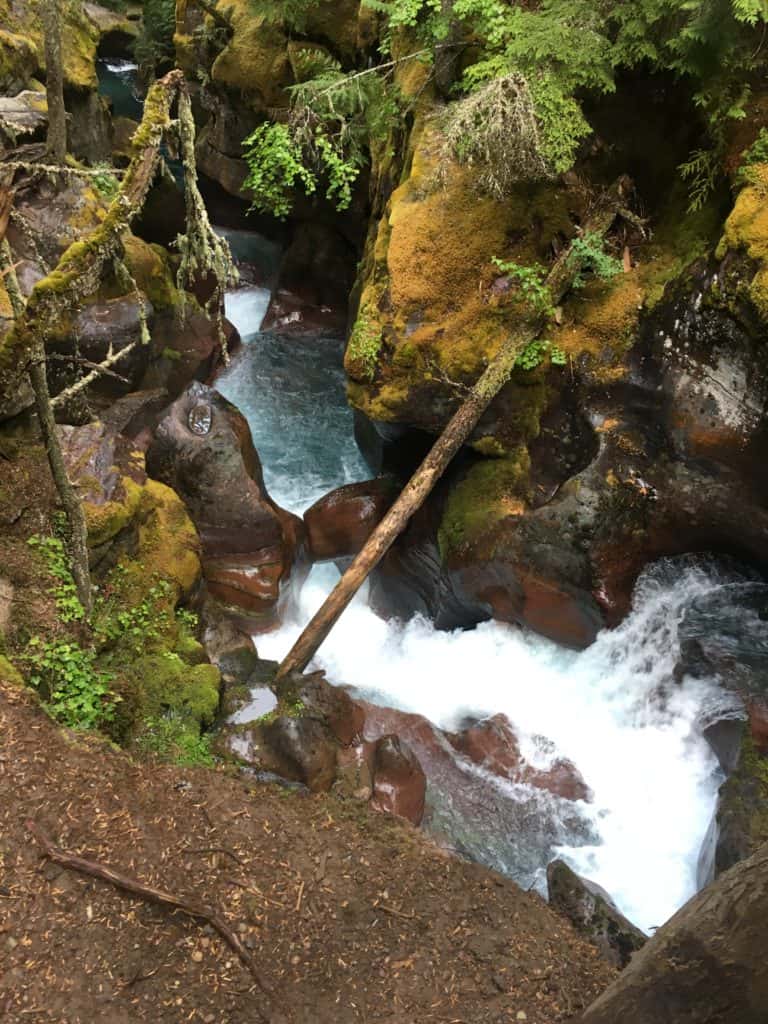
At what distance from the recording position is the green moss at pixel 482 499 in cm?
956

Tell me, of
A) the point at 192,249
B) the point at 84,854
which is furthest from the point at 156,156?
the point at 84,854

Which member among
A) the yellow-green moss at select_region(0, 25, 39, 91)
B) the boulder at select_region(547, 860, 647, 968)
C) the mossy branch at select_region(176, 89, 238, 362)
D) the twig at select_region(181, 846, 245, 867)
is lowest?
the boulder at select_region(547, 860, 647, 968)

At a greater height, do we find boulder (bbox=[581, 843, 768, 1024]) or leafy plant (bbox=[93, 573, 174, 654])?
boulder (bbox=[581, 843, 768, 1024])

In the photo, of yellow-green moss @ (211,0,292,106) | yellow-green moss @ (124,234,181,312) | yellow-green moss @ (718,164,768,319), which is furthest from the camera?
yellow-green moss @ (211,0,292,106)

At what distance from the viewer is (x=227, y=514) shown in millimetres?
10406

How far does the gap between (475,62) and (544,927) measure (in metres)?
9.80

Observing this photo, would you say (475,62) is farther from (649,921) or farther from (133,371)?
(649,921)

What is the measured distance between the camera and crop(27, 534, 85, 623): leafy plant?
21.4 feet

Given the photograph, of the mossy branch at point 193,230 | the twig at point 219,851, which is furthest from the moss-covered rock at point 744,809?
the mossy branch at point 193,230

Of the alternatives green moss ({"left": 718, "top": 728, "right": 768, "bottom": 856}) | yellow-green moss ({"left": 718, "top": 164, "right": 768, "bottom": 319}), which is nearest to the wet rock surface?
yellow-green moss ({"left": 718, "top": 164, "right": 768, "bottom": 319})

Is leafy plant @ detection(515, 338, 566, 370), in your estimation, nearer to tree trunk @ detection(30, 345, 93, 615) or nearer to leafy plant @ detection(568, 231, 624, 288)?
leafy plant @ detection(568, 231, 624, 288)

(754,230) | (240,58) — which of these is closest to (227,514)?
(754,230)

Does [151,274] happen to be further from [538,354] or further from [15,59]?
[538,354]

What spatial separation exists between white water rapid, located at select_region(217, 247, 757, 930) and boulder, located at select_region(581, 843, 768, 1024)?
16.0ft
